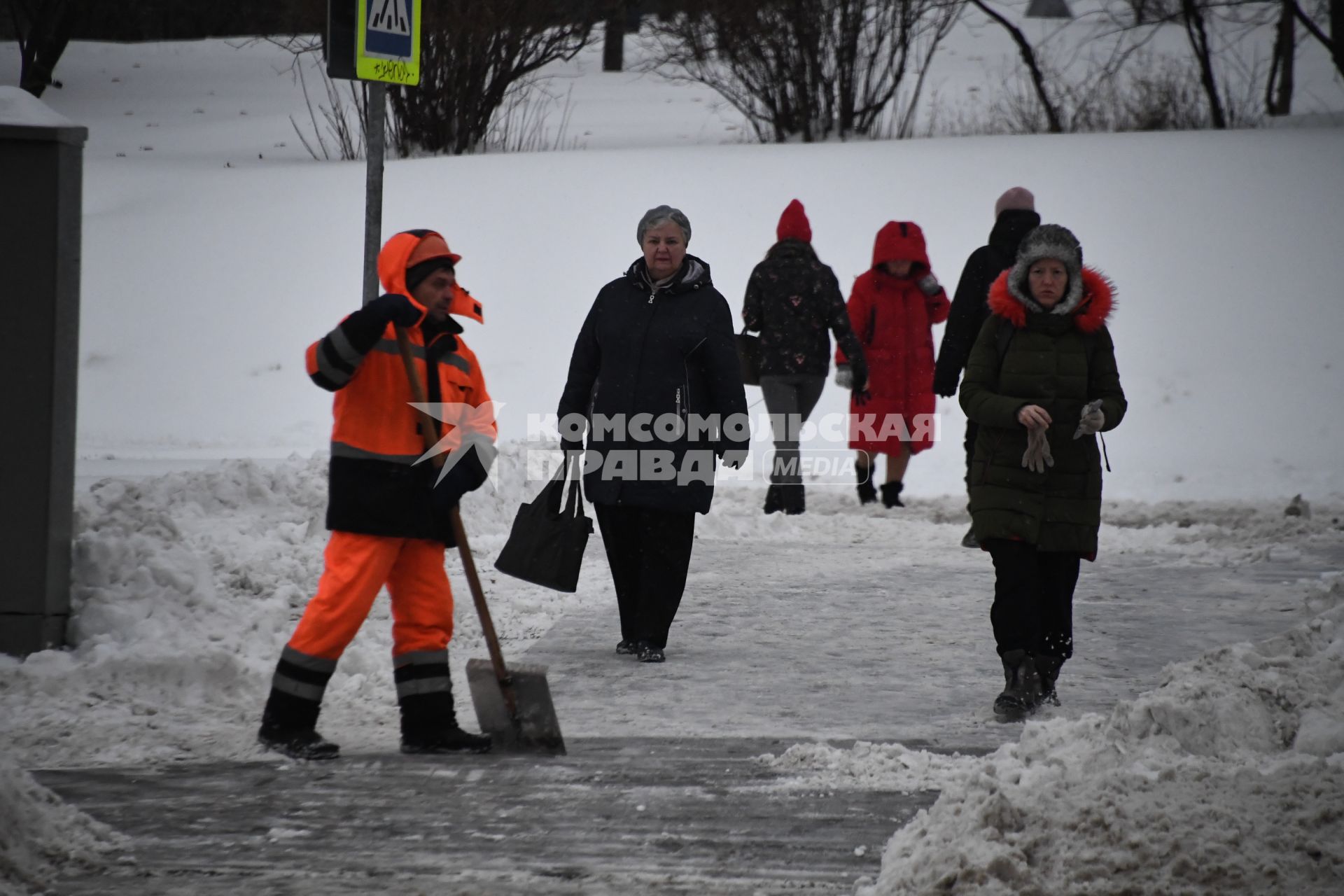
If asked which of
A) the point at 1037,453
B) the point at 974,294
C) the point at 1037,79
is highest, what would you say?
the point at 1037,79

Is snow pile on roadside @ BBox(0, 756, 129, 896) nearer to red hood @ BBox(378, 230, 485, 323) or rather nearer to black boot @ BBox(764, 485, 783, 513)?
red hood @ BBox(378, 230, 485, 323)

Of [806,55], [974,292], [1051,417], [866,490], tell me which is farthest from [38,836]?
[806,55]

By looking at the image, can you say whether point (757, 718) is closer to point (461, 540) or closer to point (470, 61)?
point (461, 540)

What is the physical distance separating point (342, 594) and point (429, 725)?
519mm

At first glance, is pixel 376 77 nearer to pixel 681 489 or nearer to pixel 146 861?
pixel 681 489

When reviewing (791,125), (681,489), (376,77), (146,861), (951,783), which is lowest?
(146,861)

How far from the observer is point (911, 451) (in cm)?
1024

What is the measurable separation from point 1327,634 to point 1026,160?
1174 centimetres

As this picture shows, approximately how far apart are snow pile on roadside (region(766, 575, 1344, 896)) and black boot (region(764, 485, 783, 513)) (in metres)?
5.30

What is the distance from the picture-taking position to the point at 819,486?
37.1 ft

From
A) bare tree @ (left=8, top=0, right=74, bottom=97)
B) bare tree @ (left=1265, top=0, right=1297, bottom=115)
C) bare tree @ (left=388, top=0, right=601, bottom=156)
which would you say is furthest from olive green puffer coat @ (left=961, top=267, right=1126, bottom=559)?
bare tree @ (left=8, top=0, right=74, bottom=97)

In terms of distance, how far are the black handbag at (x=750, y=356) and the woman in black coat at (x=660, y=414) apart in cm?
330

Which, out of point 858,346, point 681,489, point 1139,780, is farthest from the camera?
point 858,346

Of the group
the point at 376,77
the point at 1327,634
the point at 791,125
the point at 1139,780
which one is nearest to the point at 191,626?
the point at 376,77
